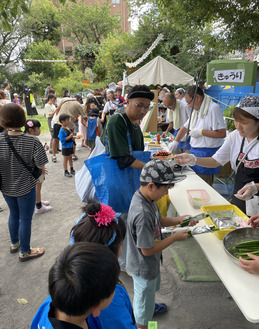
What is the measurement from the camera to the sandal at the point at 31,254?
10.0 ft

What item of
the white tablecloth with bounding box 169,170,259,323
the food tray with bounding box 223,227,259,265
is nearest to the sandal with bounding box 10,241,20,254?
the white tablecloth with bounding box 169,170,259,323

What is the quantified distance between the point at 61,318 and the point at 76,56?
3123 cm

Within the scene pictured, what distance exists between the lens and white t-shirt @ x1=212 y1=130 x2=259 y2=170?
7.15ft

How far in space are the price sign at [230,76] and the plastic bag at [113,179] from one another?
6.18ft

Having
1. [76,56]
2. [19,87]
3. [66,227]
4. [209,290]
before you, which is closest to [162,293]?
[209,290]

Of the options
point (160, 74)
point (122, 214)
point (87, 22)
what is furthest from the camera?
point (87, 22)

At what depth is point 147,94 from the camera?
2238 mm

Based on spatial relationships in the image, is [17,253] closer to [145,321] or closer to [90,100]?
[145,321]

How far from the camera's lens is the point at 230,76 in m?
3.33

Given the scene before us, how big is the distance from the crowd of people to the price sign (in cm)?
41

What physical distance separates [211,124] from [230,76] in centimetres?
70

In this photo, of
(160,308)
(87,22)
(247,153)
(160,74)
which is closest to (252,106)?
(247,153)

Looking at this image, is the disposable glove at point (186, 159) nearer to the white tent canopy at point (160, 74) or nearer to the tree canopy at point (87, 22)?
the white tent canopy at point (160, 74)

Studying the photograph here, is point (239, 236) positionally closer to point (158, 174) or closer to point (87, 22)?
point (158, 174)
